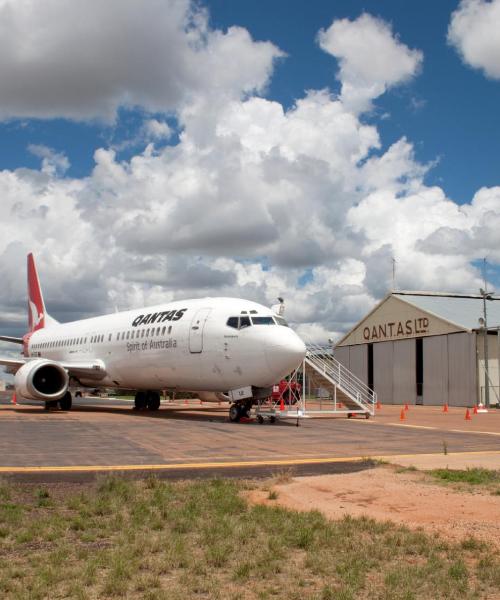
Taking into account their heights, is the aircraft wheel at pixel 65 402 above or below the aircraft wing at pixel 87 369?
below

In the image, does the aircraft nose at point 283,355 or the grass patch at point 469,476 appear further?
the aircraft nose at point 283,355

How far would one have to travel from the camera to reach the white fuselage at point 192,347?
859 inches

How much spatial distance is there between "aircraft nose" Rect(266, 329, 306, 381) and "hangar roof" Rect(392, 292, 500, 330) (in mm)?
28921

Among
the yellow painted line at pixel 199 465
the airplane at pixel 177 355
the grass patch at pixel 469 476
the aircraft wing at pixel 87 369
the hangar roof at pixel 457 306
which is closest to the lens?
the grass patch at pixel 469 476

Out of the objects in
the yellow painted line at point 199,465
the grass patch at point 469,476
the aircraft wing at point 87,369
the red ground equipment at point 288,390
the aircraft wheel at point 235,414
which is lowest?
the yellow painted line at point 199,465

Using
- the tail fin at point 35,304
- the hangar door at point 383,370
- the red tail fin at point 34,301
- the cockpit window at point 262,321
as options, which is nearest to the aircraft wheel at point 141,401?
the cockpit window at point 262,321

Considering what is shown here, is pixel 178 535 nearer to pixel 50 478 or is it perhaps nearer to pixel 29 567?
pixel 29 567

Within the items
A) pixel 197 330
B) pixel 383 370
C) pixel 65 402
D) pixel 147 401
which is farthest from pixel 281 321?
pixel 383 370

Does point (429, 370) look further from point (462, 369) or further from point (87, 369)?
point (87, 369)

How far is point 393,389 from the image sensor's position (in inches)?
2128

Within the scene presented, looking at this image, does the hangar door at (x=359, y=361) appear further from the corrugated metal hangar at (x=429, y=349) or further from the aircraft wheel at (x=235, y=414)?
the aircraft wheel at (x=235, y=414)

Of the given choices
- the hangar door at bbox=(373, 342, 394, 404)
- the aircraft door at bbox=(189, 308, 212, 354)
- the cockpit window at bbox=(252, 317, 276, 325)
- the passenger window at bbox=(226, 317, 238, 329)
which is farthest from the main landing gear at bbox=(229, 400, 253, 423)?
the hangar door at bbox=(373, 342, 394, 404)

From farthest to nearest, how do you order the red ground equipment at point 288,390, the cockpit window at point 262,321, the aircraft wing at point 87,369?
the aircraft wing at point 87,369 < the red ground equipment at point 288,390 < the cockpit window at point 262,321

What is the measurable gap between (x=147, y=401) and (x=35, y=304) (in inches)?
639
